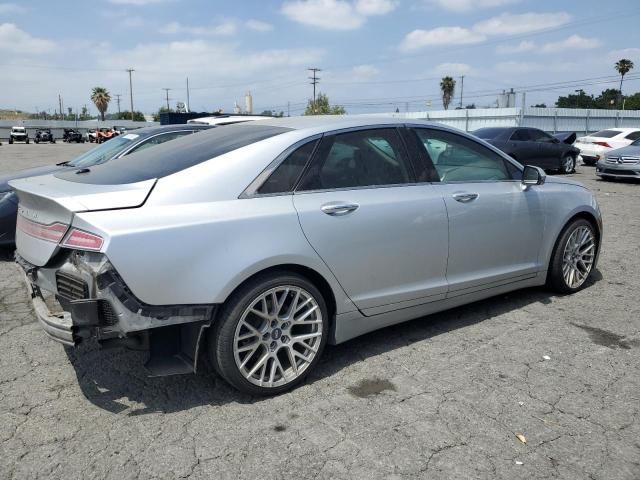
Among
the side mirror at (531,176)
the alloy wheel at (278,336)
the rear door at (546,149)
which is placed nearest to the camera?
the alloy wheel at (278,336)

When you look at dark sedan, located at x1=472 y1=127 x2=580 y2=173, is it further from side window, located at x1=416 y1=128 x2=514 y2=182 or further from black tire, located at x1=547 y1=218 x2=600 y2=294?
side window, located at x1=416 y1=128 x2=514 y2=182

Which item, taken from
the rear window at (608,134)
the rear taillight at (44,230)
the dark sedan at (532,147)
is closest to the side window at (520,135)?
the dark sedan at (532,147)

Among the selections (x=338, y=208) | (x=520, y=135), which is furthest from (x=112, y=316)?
(x=520, y=135)

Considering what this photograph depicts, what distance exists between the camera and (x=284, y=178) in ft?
10.9

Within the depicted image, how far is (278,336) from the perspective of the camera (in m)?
3.24

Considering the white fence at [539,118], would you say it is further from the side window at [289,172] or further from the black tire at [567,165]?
the side window at [289,172]

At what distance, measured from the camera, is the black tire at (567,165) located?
17203 mm

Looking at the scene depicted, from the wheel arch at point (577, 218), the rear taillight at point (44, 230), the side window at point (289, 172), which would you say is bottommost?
the wheel arch at point (577, 218)

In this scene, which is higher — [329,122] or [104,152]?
[329,122]

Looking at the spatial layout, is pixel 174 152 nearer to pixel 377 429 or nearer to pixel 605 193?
pixel 377 429

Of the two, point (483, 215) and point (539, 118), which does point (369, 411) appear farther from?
point (539, 118)

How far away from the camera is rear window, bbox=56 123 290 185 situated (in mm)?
3211

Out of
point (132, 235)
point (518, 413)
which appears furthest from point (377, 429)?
point (132, 235)

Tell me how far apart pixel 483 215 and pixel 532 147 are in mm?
13392
